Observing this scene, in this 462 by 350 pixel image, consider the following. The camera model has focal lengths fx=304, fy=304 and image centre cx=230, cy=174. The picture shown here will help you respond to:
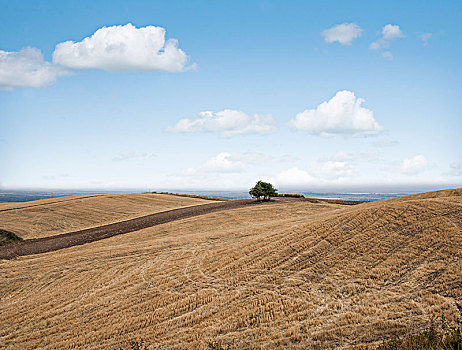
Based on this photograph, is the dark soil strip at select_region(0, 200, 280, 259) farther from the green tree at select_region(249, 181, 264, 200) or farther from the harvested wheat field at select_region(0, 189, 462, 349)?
the green tree at select_region(249, 181, 264, 200)

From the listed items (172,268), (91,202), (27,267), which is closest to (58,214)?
(91,202)

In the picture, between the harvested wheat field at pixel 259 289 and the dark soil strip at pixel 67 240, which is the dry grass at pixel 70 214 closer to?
the dark soil strip at pixel 67 240

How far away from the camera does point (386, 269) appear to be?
46.8ft

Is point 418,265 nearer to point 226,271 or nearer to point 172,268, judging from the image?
point 226,271

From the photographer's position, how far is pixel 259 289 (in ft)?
46.0

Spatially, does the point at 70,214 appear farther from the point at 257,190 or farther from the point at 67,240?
the point at 257,190

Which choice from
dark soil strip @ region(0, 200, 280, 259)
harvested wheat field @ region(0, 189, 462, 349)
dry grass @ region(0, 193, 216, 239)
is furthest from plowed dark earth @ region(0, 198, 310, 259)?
harvested wheat field @ region(0, 189, 462, 349)

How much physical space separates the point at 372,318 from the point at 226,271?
7.74m

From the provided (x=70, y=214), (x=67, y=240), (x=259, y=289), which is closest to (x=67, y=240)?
(x=67, y=240)

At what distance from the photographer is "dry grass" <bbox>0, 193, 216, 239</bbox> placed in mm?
37344

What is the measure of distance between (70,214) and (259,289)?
131ft

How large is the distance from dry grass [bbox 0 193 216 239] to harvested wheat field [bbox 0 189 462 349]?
16661mm

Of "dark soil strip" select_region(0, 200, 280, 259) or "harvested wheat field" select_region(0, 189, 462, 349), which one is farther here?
"dark soil strip" select_region(0, 200, 280, 259)

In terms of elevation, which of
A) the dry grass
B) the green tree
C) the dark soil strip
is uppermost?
the green tree
